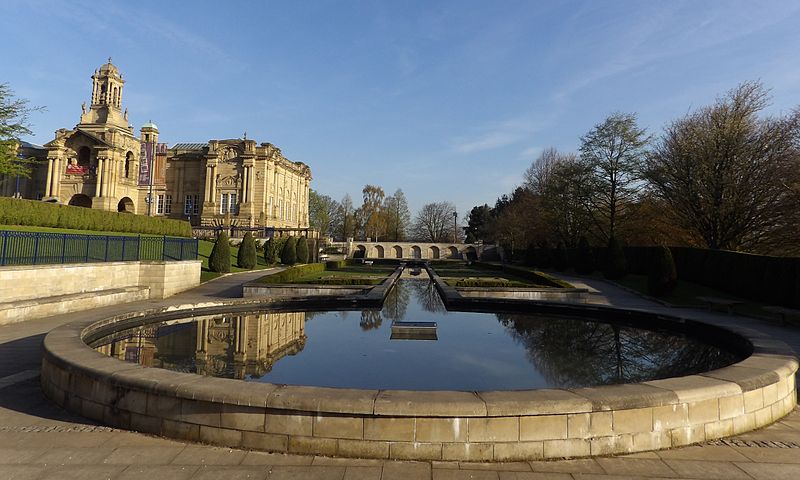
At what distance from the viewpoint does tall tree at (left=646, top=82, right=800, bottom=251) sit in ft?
80.4

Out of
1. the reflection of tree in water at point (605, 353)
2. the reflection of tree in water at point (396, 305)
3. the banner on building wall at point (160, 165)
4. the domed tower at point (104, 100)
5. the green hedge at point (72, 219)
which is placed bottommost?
the reflection of tree in water at point (396, 305)

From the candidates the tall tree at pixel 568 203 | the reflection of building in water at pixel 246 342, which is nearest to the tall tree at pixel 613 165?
the tall tree at pixel 568 203

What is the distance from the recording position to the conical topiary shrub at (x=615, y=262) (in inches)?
1194

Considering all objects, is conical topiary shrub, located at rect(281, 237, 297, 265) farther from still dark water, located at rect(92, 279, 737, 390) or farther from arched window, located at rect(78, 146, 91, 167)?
arched window, located at rect(78, 146, 91, 167)

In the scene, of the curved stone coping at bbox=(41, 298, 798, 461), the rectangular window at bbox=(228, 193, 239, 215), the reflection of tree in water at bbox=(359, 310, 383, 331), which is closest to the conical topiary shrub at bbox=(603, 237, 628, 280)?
the reflection of tree in water at bbox=(359, 310, 383, 331)

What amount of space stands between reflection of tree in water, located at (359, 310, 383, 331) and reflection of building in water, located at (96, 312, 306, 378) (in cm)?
172

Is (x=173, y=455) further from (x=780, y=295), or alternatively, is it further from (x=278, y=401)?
(x=780, y=295)

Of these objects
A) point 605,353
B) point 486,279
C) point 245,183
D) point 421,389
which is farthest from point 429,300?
point 245,183

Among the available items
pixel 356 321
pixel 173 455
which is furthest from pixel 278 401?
pixel 356 321

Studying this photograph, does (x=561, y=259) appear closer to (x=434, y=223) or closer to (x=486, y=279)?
(x=486, y=279)

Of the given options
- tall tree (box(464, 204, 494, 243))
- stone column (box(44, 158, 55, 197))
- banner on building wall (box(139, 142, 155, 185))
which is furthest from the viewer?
tall tree (box(464, 204, 494, 243))

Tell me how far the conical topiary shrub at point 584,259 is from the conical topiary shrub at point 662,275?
13.6 meters

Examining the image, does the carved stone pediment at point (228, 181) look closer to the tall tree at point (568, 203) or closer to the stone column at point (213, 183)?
the stone column at point (213, 183)

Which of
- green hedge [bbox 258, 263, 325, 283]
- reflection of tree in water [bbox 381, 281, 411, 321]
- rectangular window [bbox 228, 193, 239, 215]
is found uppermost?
rectangular window [bbox 228, 193, 239, 215]
